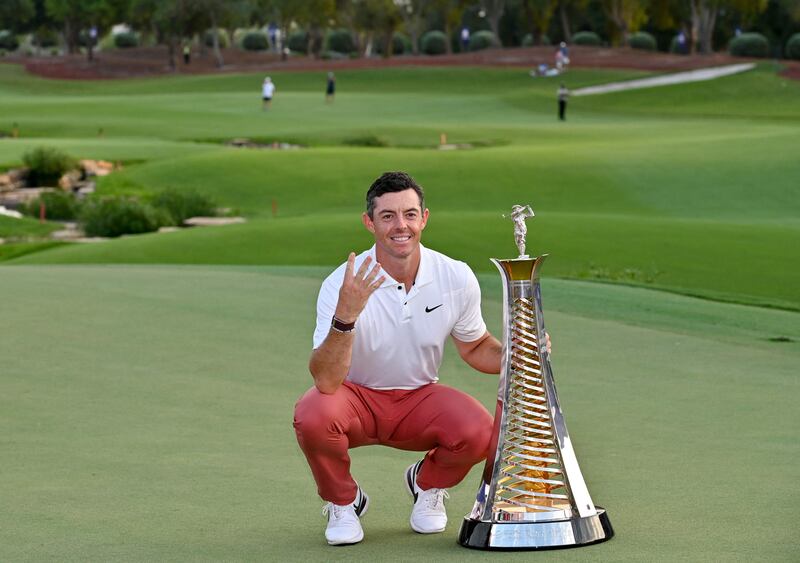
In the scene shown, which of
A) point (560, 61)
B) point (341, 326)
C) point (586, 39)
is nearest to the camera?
point (341, 326)

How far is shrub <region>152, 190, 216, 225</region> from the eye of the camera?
94.9ft

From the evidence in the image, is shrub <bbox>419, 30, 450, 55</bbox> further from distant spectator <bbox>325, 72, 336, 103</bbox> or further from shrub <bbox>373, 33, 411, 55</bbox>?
distant spectator <bbox>325, 72, 336, 103</bbox>

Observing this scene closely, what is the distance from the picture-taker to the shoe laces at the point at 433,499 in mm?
5984

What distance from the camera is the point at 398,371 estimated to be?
6.05m

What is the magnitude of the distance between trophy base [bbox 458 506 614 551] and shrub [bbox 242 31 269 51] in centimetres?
11557

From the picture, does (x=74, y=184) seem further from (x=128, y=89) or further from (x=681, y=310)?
(x=128, y=89)

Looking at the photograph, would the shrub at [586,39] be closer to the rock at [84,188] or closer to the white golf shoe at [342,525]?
the rock at [84,188]

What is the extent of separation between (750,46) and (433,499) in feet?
262

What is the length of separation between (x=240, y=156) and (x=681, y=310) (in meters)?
23.0

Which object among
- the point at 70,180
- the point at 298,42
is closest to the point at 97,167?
the point at 70,180

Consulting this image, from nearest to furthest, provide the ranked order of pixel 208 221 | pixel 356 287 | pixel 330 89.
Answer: pixel 356 287 → pixel 208 221 → pixel 330 89

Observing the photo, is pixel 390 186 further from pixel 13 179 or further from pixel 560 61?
pixel 560 61

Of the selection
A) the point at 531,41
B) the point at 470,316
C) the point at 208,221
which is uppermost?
the point at 470,316

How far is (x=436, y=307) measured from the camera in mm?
5906
